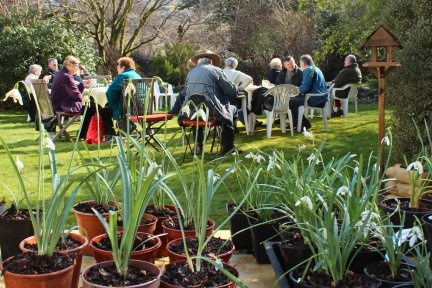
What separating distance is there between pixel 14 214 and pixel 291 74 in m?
7.89

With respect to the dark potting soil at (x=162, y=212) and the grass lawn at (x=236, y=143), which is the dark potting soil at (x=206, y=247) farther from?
the grass lawn at (x=236, y=143)

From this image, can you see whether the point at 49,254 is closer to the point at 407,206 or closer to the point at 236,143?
the point at 407,206

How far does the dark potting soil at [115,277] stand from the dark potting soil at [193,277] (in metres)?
0.08

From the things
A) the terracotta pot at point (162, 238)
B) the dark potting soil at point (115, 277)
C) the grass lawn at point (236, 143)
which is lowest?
the grass lawn at point (236, 143)

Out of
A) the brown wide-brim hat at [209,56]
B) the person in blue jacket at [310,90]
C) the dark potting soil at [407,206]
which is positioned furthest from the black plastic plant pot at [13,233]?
the person in blue jacket at [310,90]

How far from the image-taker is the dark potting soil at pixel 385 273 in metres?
2.24

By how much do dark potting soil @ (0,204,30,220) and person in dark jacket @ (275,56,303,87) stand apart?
7.67 metres

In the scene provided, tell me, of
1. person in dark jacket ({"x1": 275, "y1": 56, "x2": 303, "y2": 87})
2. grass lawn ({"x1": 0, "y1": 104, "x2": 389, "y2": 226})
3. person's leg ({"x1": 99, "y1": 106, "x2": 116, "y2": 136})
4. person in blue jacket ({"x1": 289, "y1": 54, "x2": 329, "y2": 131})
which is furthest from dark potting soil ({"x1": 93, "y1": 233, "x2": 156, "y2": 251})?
person in dark jacket ({"x1": 275, "y1": 56, "x2": 303, "y2": 87})

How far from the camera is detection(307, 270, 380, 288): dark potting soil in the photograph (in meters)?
2.13

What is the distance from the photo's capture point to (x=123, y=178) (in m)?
2.21

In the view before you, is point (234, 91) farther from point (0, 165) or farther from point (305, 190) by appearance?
point (305, 190)

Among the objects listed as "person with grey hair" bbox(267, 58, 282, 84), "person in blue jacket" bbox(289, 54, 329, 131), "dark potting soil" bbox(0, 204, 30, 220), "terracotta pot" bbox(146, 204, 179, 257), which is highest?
"person with grey hair" bbox(267, 58, 282, 84)

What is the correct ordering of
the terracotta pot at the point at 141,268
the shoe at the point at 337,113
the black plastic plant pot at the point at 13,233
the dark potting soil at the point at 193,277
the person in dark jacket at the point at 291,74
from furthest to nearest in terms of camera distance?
1. the shoe at the point at 337,113
2. the person in dark jacket at the point at 291,74
3. the black plastic plant pot at the point at 13,233
4. the dark potting soil at the point at 193,277
5. the terracotta pot at the point at 141,268

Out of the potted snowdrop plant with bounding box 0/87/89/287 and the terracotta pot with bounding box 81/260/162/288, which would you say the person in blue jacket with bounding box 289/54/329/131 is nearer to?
the potted snowdrop plant with bounding box 0/87/89/287
